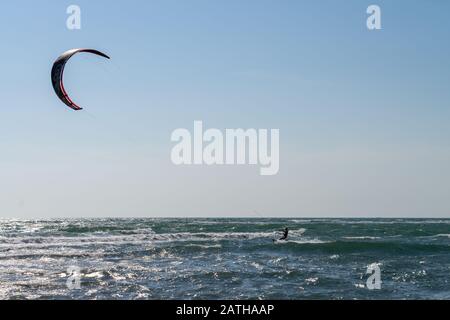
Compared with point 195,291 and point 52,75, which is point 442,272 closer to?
point 195,291

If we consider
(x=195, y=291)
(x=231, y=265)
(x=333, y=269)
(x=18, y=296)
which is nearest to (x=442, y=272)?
(x=333, y=269)

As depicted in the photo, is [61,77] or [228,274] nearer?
[61,77]

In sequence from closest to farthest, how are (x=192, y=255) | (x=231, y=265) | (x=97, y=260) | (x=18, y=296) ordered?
(x=18, y=296) → (x=231, y=265) → (x=97, y=260) → (x=192, y=255)

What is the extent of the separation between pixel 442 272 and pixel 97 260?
653 inches

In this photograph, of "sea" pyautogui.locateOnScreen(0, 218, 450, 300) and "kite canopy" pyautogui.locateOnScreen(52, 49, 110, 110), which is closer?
"sea" pyautogui.locateOnScreen(0, 218, 450, 300)

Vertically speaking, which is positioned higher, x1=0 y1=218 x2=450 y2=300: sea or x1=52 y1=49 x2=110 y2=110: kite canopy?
x1=52 y1=49 x2=110 y2=110: kite canopy

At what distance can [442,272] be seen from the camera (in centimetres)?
2177

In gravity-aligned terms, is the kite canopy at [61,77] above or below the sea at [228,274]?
above

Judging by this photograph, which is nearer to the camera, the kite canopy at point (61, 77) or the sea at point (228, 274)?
the sea at point (228, 274)

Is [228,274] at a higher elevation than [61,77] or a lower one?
lower
